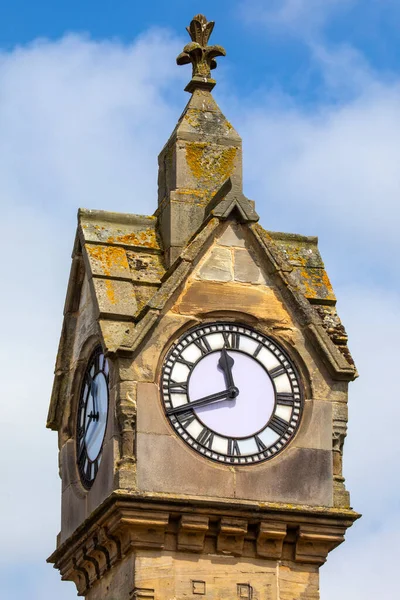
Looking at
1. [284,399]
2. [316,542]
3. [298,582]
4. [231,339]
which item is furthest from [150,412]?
[298,582]

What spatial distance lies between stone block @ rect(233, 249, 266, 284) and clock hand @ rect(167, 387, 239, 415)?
54.6 inches

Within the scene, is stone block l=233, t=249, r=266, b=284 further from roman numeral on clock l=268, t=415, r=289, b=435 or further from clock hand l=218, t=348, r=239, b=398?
roman numeral on clock l=268, t=415, r=289, b=435

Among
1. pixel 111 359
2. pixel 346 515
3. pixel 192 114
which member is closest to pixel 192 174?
pixel 192 114

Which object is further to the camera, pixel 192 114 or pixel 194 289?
pixel 192 114

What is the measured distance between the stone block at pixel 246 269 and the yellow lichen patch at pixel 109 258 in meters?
1.25

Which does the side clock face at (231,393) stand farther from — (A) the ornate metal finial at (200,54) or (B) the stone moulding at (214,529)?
(A) the ornate metal finial at (200,54)

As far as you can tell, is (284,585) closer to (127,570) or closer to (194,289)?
(127,570)

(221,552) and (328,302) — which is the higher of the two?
(328,302)

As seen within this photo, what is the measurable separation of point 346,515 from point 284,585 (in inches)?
39.4

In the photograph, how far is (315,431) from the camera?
2505 centimetres

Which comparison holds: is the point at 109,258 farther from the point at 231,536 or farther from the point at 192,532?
the point at 231,536

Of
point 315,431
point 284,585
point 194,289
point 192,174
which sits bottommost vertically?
point 284,585

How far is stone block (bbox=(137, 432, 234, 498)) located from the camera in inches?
958

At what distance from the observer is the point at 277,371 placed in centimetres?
2527
